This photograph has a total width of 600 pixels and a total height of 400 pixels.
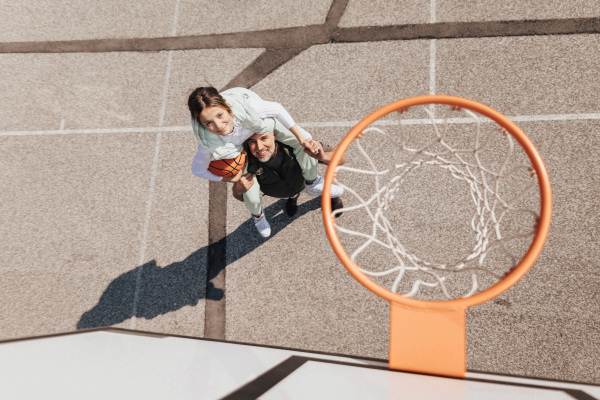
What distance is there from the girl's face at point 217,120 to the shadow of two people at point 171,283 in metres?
1.48

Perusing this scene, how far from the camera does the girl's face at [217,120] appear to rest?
1911 millimetres

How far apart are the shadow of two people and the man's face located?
1140mm

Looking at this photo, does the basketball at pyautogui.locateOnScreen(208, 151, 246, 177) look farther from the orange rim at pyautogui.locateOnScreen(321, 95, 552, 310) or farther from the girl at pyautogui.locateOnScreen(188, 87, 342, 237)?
the orange rim at pyautogui.locateOnScreen(321, 95, 552, 310)

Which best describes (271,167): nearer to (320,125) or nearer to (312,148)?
(312,148)

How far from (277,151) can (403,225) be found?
1.44 metres

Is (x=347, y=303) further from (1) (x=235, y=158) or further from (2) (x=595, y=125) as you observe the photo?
(2) (x=595, y=125)

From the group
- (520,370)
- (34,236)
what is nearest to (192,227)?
(34,236)

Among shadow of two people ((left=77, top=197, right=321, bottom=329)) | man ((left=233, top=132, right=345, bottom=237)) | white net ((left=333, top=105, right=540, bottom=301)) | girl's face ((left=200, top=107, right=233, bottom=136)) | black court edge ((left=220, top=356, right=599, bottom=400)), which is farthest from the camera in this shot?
shadow of two people ((left=77, top=197, right=321, bottom=329))

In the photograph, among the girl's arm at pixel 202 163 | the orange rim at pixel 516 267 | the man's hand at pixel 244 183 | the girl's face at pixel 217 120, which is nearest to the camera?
the orange rim at pixel 516 267

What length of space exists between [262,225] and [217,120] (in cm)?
140

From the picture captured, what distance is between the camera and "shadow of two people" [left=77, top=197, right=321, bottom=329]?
3.34 meters

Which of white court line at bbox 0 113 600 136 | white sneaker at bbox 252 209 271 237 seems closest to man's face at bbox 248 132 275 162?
white sneaker at bbox 252 209 271 237

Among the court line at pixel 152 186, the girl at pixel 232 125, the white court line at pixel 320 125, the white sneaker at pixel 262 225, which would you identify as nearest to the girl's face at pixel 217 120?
the girl at pixel 232 125

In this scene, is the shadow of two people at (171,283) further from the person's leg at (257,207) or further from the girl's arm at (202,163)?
the girl's arm at (202,163)
